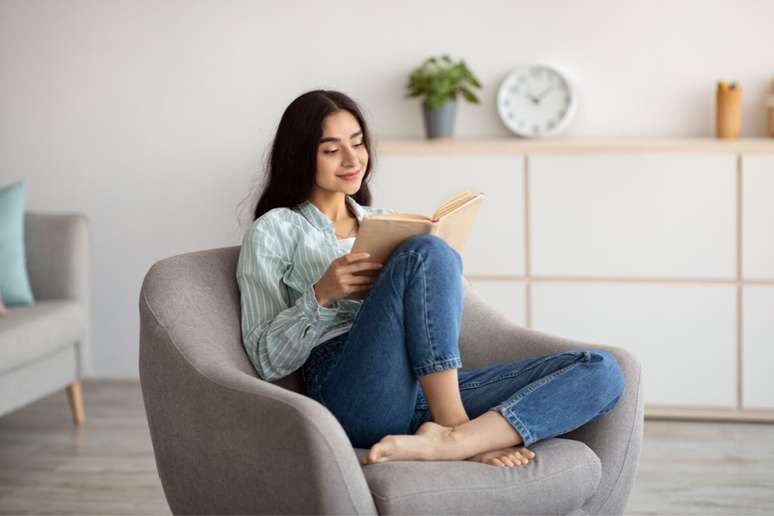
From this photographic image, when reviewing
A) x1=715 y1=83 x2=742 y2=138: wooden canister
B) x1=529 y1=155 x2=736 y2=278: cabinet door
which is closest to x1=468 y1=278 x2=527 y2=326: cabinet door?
x1=529 y1=155 x2=736 y2=278: cabinet door

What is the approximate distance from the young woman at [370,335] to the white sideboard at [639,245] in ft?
4.43

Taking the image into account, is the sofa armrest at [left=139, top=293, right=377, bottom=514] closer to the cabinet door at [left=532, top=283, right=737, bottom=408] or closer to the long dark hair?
the long dark hair

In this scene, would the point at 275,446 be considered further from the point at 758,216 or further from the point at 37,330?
the point at 758,216

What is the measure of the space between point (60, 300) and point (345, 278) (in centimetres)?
200

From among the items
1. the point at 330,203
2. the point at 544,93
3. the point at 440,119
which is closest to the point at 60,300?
the point at 440,119

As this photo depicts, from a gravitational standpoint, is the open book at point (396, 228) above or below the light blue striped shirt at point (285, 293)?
above

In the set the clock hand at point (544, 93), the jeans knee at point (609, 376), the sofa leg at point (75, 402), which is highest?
the clock hand at point (544, 93)

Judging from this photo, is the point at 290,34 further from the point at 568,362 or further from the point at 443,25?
the point at 568,362

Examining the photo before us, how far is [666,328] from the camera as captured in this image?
396 cm

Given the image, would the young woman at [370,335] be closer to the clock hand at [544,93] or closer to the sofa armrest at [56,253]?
the sofa armrest at [56,253]

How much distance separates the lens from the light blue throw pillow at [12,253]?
3920 mm

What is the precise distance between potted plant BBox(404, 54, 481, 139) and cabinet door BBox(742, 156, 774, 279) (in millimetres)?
1038

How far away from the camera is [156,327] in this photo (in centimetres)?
234

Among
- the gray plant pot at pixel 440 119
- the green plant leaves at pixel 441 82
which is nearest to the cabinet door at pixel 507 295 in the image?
the gray plant pot at pixel 440 119
